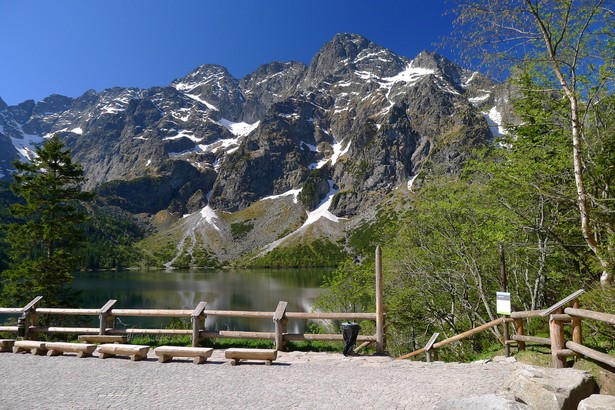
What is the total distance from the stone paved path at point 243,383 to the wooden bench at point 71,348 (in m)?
0.36

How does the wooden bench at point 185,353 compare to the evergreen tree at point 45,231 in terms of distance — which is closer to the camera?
the wooden bench at point 185,353

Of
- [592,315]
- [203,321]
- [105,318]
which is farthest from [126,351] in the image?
[592,315]

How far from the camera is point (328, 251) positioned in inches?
7377

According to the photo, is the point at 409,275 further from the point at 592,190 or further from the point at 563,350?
the point at 563,350

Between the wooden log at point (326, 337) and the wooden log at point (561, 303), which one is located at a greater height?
the wooden log at point (561, 303)

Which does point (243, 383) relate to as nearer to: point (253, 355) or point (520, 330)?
point (253, 355)

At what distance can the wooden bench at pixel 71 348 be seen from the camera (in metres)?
12.4

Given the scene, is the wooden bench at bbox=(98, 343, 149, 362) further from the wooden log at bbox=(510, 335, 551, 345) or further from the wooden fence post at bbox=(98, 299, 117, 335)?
the wooden log at bbox=(510, 335, 551, 345)

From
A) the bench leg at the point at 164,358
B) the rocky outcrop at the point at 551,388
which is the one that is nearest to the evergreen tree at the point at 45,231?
the bench leg at the point at 164,358

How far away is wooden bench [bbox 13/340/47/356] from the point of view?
1292 cm

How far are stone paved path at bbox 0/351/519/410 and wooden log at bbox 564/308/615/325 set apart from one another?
219cm

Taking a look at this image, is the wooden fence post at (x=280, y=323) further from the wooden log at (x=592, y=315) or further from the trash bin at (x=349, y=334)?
the wooden log at (x=592, y=315)

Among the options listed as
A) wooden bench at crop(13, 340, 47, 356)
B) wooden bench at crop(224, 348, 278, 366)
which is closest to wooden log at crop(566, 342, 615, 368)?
wooden bench at crop(224, 348, 278, 366)

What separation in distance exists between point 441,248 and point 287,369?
37.3ft
